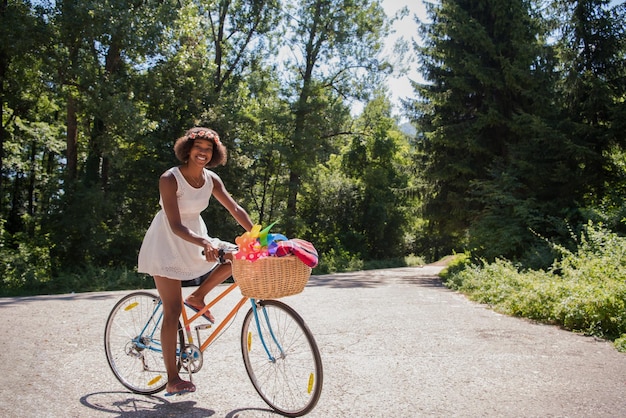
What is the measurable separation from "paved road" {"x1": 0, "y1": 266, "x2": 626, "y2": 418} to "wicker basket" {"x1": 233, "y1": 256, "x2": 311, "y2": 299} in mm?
1021

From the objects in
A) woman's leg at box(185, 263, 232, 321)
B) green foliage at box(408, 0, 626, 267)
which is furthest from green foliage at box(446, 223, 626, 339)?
woman's leg at box(185, 263, 232, 321)

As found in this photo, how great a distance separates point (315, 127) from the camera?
31.9 m

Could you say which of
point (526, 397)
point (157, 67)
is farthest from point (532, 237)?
point (157, 67)

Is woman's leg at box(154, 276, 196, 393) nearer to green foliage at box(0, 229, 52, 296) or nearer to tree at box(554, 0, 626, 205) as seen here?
tree at box(554, 0, 626, 205)

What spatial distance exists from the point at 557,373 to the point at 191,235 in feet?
11.7

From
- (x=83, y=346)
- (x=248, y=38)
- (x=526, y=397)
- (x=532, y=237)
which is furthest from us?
(x=248, y=38)

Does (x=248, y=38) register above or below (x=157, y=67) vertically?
above

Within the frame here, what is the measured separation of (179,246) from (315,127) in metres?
28.6

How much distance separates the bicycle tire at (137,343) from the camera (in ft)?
14.0

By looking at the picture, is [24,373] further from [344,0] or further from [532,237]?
[344,0]

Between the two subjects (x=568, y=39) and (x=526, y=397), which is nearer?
(x=526, y=397)

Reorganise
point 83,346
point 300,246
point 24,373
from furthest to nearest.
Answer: point 83,346, point 24,373, point 300,246

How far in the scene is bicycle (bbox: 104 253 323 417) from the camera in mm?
3578

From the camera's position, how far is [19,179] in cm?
2772
